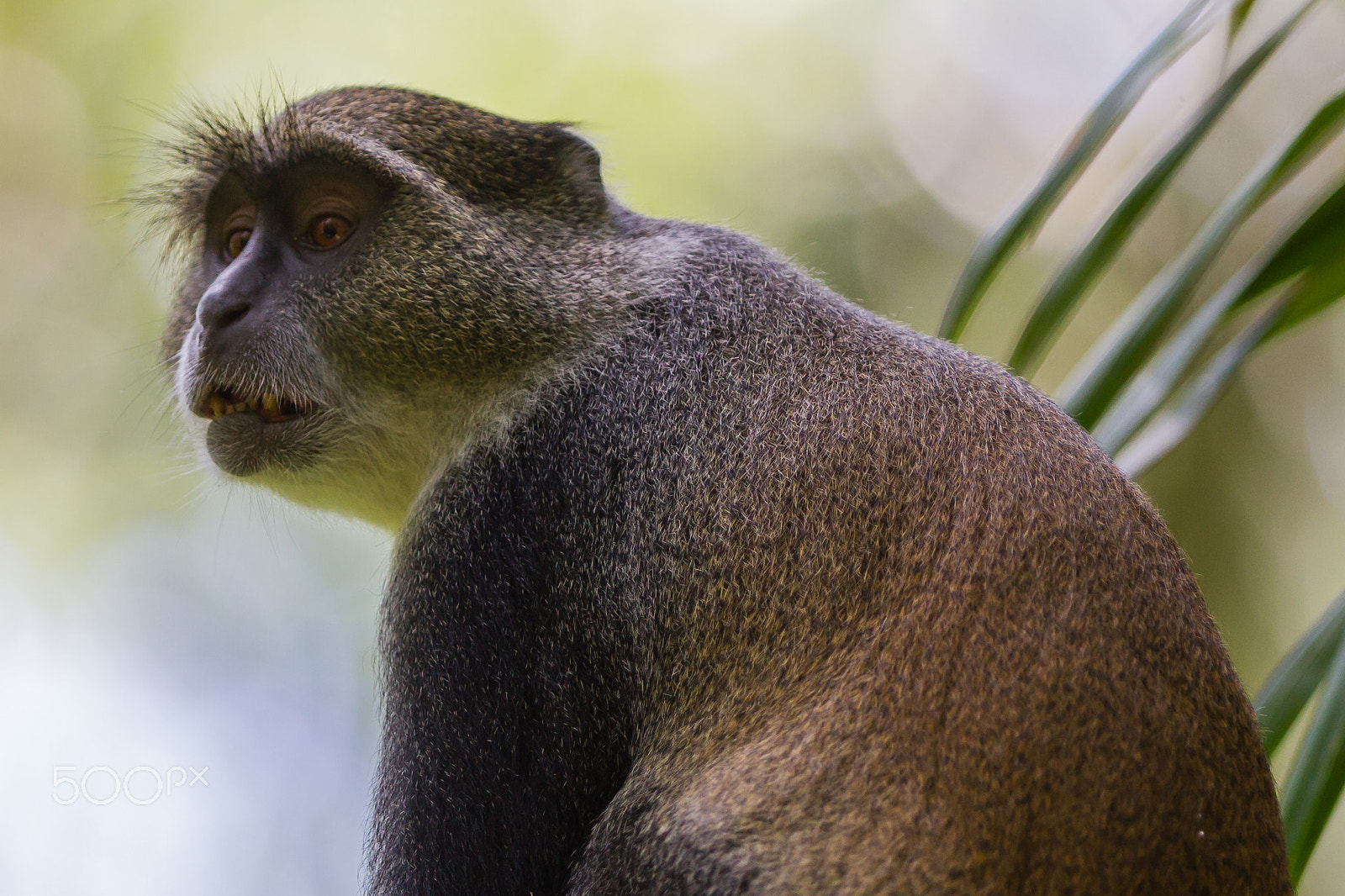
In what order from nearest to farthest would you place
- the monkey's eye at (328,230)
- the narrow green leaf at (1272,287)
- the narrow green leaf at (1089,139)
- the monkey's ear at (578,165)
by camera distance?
the narrow green leaf at (1272,287), the narrow green leaf at (1089,139), the monkey's eye at (328,230), the monkey's ear at (578,165)

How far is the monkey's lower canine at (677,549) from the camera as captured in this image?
2.11 metres

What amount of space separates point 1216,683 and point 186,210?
10.3 feet

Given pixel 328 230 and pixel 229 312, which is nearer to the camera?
pixel 229 312

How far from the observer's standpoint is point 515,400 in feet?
9.84

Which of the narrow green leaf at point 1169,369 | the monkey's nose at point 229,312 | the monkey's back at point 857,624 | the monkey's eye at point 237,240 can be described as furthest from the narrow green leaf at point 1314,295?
the monkey's eye at point 237,240

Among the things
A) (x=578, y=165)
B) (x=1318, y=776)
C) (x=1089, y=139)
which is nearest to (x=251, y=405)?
(x=578, y=165)

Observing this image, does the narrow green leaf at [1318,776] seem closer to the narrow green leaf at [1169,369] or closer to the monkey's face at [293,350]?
the narrow green leaf at [1169,369]

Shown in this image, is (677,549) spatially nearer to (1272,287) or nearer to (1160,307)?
(1160,307)

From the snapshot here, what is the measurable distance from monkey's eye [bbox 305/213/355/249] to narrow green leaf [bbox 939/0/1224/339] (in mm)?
1614

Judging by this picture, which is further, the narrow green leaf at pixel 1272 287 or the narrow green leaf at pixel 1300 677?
the narrow green leaf at pixel 1272 287

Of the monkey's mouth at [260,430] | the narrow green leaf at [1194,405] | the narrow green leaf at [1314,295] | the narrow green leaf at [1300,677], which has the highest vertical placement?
the narrow green leaf at [1314,295]

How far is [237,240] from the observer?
11.2ft

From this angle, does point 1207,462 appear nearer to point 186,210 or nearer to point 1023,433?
point 1023,433

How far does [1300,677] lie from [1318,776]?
215 millimetres
